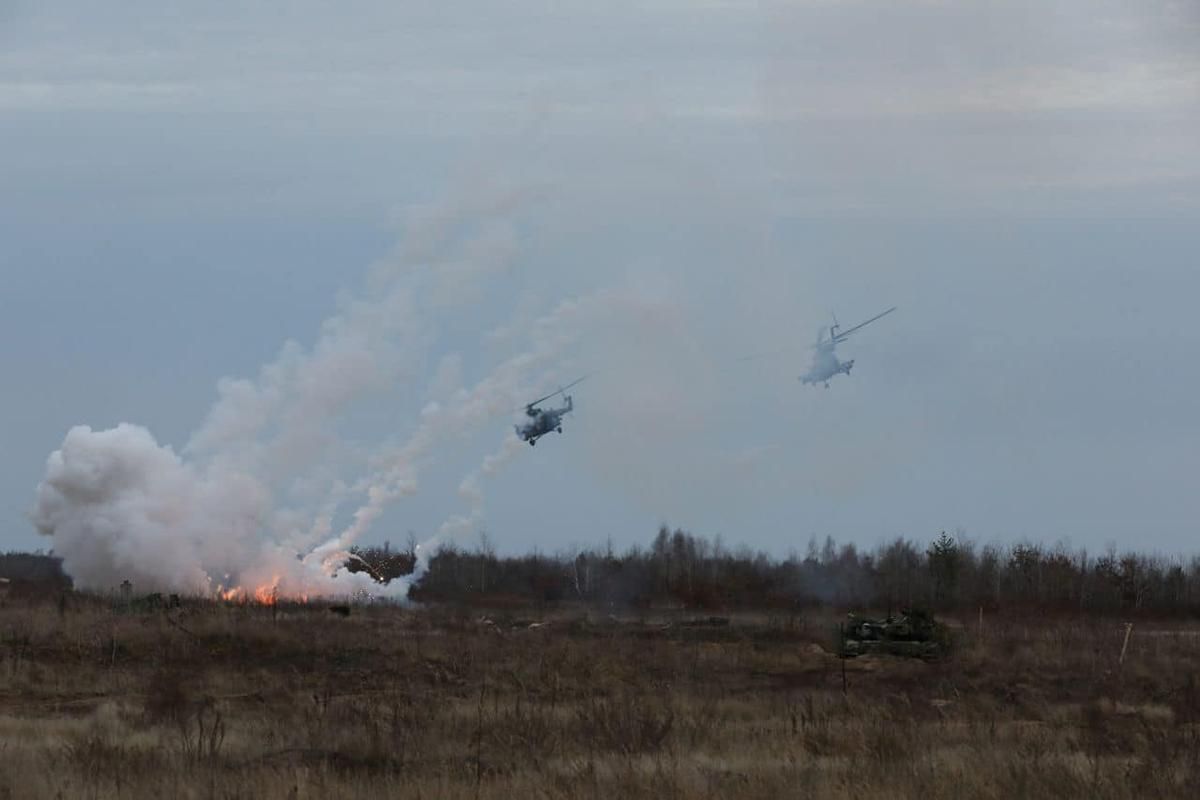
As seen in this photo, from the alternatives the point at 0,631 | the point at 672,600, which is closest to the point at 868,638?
the point at 0,631

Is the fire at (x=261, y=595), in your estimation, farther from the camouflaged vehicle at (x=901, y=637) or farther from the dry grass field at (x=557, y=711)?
the camouflaged vehicle at (x=901, y=637)

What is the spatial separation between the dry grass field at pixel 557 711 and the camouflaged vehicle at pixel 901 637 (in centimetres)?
62

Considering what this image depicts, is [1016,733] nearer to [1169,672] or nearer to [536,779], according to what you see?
[536,779]

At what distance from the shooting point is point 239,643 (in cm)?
4219

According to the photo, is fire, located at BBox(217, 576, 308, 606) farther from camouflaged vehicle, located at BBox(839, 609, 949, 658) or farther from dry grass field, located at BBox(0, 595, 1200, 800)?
camouflaged vehicle, located at BBox(839, 609, 949, 658)

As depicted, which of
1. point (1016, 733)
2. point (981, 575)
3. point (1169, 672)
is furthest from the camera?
point (981, 575)

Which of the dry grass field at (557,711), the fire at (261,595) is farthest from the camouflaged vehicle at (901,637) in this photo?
the fire at (261,595)

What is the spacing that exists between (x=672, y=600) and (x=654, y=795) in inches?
2651

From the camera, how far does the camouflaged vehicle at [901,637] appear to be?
44.8 meters

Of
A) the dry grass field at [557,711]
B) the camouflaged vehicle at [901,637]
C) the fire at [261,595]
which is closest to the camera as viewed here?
the dry grass field at [557,711]

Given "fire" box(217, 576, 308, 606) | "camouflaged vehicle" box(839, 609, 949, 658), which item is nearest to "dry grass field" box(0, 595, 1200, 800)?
"camouflaged vehicle" box(839, 609, 949, 658)

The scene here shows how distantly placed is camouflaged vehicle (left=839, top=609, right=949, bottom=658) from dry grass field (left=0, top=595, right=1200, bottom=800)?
0.62 meters

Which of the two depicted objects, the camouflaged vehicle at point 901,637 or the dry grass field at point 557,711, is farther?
the camouflaged vehicle at point 901,637

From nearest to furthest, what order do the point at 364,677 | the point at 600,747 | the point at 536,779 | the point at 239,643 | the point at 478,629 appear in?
1. the point at 536,779
2. the point at 600,747
3. the point at 364,677
4. the point at 239,643
5. the point at 478,629
